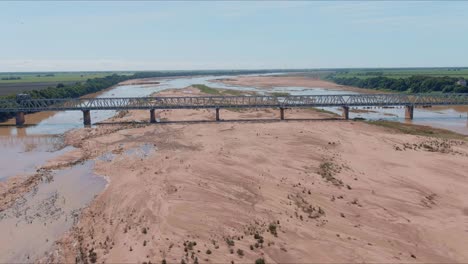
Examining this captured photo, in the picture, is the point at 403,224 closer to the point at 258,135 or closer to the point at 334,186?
the point at 334,186

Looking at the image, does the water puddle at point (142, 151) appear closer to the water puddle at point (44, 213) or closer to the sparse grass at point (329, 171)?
the water puddle at point (44, 213)

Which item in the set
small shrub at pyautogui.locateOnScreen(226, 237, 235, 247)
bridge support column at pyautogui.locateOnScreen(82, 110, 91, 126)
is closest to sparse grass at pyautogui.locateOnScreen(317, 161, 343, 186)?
small shrub at pyautogui.locateOnScreen(226, 237, 235, 247)

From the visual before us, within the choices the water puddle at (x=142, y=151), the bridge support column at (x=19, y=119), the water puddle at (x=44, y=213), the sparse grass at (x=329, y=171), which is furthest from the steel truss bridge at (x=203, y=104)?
the water puddle at (x=44, y=213)

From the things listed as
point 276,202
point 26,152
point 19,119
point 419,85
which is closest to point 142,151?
point 26,152

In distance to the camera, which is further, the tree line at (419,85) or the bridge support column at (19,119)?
the tree line at (419,85)

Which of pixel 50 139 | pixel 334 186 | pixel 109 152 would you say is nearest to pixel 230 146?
pixel 109 152
